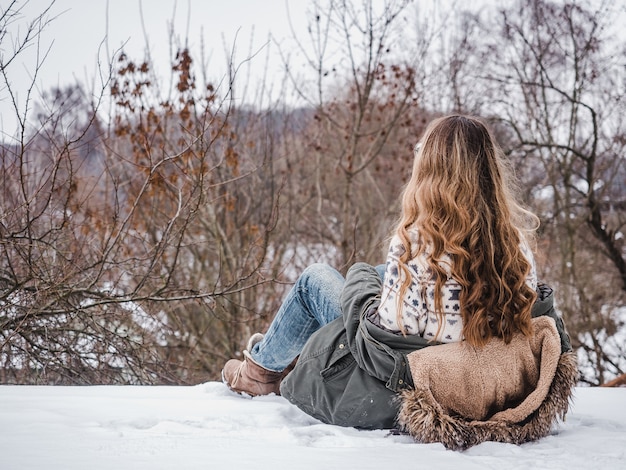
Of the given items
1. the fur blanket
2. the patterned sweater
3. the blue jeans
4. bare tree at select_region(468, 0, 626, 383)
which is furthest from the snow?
bare tree at select_region(468, 0, 626, 383)

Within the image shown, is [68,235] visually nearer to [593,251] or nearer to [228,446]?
[228,446]

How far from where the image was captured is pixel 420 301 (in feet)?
6.27

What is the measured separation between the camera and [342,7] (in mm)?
5609

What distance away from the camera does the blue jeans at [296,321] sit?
2.39 metres

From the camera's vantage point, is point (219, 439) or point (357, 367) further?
point (357, 367)

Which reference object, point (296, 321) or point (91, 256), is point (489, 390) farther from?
point (91, 256)

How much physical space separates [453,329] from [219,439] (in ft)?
2.59

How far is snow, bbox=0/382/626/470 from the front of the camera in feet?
5.25

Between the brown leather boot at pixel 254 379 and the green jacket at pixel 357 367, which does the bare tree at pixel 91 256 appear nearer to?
the brown leather boot at pixel 254 379

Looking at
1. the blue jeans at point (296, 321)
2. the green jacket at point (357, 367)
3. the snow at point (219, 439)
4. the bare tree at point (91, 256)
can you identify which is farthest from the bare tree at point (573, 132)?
the green jacket at point (357, 367)

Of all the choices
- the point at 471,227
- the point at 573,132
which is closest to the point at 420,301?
the point at 471,227

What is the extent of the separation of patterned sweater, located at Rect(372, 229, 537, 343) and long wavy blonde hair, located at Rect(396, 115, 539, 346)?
0.02 m

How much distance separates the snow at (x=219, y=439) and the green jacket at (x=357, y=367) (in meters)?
0.07

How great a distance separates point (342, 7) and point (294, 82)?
818 millimetres
